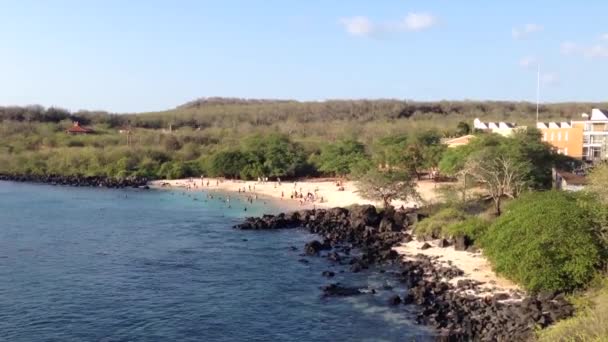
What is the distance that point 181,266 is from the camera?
36000mm

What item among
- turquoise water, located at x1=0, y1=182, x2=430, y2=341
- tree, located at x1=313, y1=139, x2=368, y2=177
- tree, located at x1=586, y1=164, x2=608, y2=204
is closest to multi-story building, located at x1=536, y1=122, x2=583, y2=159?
tree, located at x1=313, y1=139, x2=368, y2=177

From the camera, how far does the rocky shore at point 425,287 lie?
24.1 m

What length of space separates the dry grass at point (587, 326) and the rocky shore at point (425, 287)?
0.91 m

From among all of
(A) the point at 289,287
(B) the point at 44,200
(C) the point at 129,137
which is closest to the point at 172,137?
(C) the point at 129,137

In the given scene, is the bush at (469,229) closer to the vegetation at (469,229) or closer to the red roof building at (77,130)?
the vegetation at (469,229)

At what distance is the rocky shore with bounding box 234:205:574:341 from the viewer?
79.1 ft

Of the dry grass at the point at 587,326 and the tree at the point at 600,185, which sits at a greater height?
the tree at the point at 600,185

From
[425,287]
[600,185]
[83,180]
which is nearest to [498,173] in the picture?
[600,185]

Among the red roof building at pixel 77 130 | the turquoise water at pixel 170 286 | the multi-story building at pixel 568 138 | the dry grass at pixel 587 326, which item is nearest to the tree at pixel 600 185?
the dry grass at pixel 587 326

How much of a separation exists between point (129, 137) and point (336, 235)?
74.1 meters

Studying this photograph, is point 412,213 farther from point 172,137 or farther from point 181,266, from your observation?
point 172,137

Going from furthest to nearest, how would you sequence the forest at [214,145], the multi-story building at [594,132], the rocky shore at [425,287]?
the forest at [214,145]
the multi-story building at [594,132]
the rocky shore at [425,287]

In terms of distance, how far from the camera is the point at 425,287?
98.0ft

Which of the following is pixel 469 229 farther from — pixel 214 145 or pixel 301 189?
pixel 214 145
